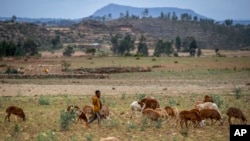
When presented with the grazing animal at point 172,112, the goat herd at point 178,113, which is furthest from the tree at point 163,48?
the grazing animal at point 172,112

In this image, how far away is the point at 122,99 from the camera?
2442 centimetres

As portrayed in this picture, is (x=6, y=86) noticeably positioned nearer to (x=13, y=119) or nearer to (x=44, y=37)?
(x=13, y=119)

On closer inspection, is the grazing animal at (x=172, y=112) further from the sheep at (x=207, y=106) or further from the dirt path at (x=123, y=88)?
the dirt path at (x=123, y=88)

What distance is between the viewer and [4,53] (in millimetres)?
64500

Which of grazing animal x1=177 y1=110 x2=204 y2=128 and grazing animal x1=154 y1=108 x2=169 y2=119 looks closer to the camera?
grazing animal x1=177 y1=110 x2=204 y2=128

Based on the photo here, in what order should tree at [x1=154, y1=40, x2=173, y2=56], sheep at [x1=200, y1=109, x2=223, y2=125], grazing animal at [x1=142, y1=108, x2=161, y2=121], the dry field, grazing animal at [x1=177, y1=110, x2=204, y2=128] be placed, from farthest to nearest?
tree at [x1=154, y1=40, x2=173, y2=56], grazing animal at [x1=142, y1=108, x2=161, y2=121], sheep at [x1=200, y1=109, x2=223, y2=125], grazing animal at [x1=177, y1=110, x2=204, y2=128], the dry field

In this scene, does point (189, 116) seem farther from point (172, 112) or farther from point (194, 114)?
point (172, 112)

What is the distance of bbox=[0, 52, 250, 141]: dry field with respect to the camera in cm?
1520

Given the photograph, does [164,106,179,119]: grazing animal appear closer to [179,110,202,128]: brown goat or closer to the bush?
[179,110,202,128]: brown goat

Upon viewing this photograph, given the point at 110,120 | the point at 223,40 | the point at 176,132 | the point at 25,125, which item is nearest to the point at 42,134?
the point at 25,125

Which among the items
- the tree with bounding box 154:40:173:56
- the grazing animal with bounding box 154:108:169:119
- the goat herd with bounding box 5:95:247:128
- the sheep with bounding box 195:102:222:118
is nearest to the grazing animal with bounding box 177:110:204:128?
the goat herd with bounding box 5:95:247:128

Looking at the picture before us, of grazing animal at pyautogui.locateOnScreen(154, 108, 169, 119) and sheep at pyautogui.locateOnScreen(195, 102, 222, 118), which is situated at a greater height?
sheep at pyautogui.locateOnScreen(195, 102, 222, 118)

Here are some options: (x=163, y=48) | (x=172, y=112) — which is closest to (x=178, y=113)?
(x=172, y=112)

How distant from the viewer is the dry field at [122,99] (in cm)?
1520
